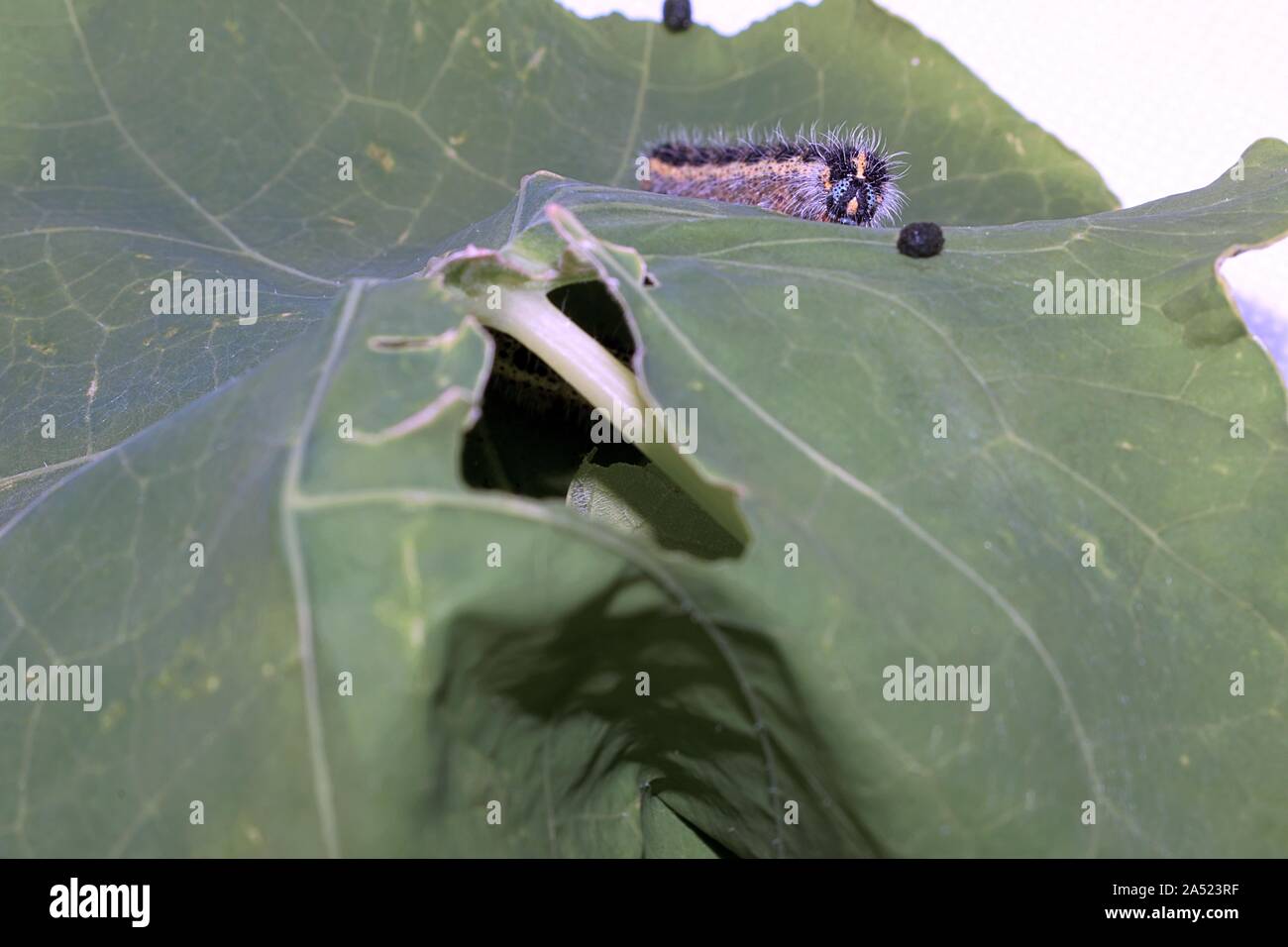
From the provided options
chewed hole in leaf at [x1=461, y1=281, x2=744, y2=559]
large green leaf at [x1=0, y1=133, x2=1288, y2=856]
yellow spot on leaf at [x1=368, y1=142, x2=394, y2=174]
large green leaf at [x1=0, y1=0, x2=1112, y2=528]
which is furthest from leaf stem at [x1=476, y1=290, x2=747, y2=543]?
yellow spot on leaf at [x1=368, y1=142, x2=394, y2=174]

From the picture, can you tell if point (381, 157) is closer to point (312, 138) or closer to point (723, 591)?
point (312, 138)

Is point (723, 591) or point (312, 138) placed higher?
point (312, 138)

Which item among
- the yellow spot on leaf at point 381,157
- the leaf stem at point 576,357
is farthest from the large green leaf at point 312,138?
the leaf stem at point 576,357

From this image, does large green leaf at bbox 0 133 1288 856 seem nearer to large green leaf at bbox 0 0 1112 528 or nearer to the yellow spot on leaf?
large green leaf at bbox 0 0 1112 528

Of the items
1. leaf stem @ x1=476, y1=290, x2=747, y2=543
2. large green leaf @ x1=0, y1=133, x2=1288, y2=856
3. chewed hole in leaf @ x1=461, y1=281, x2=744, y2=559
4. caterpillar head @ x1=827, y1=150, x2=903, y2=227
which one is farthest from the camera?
caterpillar head @ x1=827, y1=150, x2=903, y2=227

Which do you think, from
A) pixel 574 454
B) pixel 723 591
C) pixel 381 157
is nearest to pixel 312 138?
pixel 381 157

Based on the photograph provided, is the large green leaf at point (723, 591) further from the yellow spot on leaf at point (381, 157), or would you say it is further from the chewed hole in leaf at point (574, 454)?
the yellow spot on leaf at point (381, 157)
